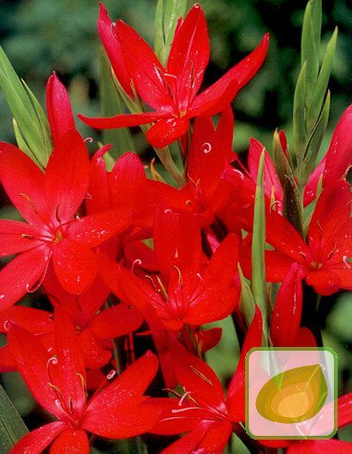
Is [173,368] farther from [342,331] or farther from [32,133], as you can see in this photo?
[342,331]

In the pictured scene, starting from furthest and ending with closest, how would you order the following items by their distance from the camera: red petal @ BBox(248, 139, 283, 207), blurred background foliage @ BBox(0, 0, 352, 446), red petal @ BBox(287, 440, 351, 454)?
blurred background foliage @ BBox(0, 0, 352, 446) → red petal @ BBox(248, 139, 283, 207) → red petal @ BBox(287, 440, 351, 454)

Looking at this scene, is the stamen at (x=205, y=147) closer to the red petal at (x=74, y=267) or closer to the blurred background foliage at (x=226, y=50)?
the red petal at (x=74, y=267)

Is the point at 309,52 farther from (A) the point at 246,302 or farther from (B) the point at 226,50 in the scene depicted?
(B) the point at 226,50

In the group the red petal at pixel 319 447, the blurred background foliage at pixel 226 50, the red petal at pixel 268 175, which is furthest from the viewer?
the blurred background foliage at pixel 226 50

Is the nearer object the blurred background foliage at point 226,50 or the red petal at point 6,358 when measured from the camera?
the red petal at point 6,358

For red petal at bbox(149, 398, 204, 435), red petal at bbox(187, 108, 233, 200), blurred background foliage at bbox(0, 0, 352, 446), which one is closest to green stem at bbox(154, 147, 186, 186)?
red petal at bbox(187, 108, 233, 200)

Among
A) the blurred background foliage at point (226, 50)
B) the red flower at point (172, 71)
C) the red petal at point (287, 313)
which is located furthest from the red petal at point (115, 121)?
the blurred background foliage at point (226, 50)

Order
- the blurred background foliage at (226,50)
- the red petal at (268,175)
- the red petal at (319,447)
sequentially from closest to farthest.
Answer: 1. the red petal at (319,447)
2. the red petal at (268,175)
3. the blurred background foliage at (226,50)

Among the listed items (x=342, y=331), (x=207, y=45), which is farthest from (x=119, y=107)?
(x=342, y=331)

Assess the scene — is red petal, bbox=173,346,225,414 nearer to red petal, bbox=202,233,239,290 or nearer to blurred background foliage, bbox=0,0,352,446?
red petal, bbox=202,233,239,290
